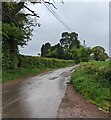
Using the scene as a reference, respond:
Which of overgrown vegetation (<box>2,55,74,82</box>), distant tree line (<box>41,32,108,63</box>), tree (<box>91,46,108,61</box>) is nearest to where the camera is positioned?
overgrown vegetation (<box>2,55,74,82</box>)

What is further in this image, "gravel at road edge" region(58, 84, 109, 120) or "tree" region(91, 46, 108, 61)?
"tree" region(91, 46, 108, 61)

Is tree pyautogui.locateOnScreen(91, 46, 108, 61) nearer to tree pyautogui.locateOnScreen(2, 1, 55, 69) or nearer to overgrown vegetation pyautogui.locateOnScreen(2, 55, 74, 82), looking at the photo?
overgrown vegetation pyautogui.locateOnScreen(2, 55, 74, 82)

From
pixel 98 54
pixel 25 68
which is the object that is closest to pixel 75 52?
pixel 98 54

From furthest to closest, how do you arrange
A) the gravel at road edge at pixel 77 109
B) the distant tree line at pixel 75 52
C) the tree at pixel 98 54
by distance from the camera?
1. the tree at pixel 98 54
2. the distant tree line at pixel 75 52
3. the gravel at road edge at pixel 77 109

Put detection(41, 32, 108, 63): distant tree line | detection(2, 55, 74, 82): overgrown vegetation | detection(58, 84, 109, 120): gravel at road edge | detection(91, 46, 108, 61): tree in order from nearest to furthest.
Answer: detection(58, 84, 109, 120): gravel at road edge → detection(2, 55, 74, 82): overgrown vegetation → detection(41, 32, 108, 63): distant tree line → detection(91, 46, 108, 61): tree

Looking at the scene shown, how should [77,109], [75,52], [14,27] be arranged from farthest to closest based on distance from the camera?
[75,52], [14,27], [77,109]

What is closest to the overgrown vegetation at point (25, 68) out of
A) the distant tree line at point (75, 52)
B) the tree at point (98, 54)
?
the distant tree line at point (75, 52)

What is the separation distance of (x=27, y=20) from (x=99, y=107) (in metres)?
22.1

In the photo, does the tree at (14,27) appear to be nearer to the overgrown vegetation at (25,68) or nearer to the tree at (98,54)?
the overgrown vegetation at (25,68)

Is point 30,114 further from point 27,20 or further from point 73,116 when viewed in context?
point 27,20

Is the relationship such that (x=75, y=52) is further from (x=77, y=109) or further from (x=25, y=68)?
(x=77, y=109)

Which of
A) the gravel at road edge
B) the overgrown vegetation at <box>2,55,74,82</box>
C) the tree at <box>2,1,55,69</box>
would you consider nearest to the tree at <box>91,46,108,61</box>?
the overgrown vegetation at <box>2,55,74,82</box>

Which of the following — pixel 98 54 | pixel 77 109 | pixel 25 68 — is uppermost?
pixel 98 54

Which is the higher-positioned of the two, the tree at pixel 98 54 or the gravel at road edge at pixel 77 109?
the tree at pixel 98 54
